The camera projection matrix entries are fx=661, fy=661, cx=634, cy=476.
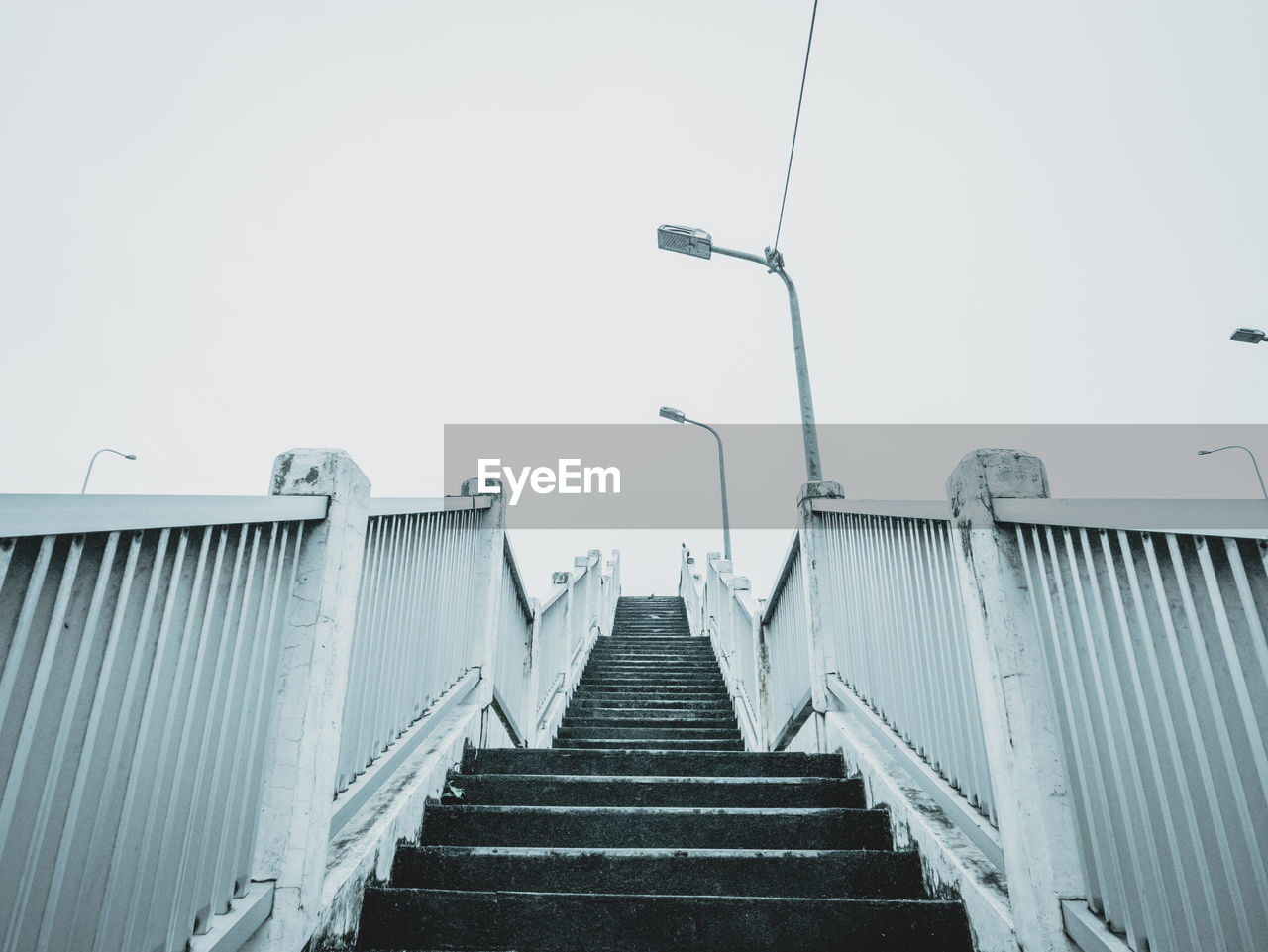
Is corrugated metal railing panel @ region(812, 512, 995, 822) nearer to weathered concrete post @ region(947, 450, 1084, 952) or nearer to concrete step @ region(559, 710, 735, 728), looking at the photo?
weathered concrete post @ region(947, 450, 1084, 952)

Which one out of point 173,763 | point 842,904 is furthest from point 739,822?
point 173,763

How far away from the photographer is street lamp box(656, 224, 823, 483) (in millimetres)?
7305

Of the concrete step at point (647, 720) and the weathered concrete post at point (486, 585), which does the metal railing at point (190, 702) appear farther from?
the concrete step at point (647, 720)

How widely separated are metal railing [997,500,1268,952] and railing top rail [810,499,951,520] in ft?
1.72

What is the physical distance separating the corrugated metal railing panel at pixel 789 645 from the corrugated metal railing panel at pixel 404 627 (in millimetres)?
Result: 2324

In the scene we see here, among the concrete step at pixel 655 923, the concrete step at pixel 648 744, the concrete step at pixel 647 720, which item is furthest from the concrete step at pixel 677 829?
the concrete step at pixel 647 720

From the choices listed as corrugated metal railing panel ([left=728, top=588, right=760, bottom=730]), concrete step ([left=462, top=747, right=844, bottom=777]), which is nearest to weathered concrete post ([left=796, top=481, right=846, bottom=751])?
concrete step ([left=462, top=747, right=844, bottom=777])

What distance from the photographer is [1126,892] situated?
1744 mm

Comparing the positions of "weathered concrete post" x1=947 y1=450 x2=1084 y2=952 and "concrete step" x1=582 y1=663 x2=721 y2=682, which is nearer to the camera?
"weathered concrete post" x1=947 y1=450 x2=1084 y2=952

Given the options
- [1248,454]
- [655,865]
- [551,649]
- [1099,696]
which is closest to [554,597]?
[551,649]

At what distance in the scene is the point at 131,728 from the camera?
1.55 meters

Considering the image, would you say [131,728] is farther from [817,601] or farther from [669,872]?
[817,601]

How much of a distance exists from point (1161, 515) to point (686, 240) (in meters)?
7.81

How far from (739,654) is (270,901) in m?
5.61
